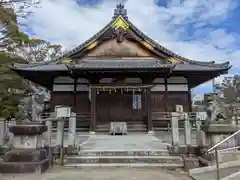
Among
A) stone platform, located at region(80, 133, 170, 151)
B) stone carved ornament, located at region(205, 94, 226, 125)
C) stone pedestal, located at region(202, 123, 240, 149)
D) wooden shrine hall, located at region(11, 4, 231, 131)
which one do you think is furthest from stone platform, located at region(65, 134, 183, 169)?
wooden shrine hall, located at region(11, 4, 231, 131)

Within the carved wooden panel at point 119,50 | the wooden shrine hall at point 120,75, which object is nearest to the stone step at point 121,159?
the wooden shrine hall at point 120,75

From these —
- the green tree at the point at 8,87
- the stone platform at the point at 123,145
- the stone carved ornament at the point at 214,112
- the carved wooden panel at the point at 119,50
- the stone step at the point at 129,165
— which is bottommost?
the stone step at the point at 129,165

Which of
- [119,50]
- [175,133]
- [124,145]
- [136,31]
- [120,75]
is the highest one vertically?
[136,31]

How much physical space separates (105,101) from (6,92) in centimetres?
817

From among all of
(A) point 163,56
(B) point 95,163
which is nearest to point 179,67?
(A) point 163,56

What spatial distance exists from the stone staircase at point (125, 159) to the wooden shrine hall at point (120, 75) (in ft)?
19.5

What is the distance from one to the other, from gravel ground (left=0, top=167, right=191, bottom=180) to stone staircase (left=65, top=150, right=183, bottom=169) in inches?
14.8

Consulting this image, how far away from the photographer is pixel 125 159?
780 cm

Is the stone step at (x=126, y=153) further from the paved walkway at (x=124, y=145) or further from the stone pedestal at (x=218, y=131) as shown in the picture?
the stone pedestal at (x=218, y=131)

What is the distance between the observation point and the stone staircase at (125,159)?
758cm

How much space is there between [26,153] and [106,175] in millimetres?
2552

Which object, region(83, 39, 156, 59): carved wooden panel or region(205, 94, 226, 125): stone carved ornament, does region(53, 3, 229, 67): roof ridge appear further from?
region(205, 94, 226, 125): stone carved ornament

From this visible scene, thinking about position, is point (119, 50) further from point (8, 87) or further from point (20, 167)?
point (20, 167)

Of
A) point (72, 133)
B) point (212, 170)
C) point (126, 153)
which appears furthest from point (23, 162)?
point (212, 170)
